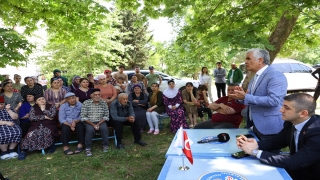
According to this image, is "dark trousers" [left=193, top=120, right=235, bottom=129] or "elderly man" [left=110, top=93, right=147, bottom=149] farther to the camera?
"elderly man" [left=110, top=93, right=147, bottom=149]

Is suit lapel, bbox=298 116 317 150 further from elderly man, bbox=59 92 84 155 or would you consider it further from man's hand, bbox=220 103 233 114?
elderly man, bbox=59 92 84 155

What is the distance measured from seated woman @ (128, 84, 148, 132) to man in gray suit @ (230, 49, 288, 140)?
141 inches

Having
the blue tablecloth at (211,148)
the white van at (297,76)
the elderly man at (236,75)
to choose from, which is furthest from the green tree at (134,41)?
the blue tablecloth at (211,148)

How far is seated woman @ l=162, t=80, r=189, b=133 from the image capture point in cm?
578

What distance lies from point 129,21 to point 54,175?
2118cm

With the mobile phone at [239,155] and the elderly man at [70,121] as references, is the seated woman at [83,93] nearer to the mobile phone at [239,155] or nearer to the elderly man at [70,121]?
the elderly man at [70,121]

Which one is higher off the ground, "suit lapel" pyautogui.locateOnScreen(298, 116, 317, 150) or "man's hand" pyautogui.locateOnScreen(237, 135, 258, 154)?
"suit lapel" pyautogui.locateOnScreen(298, 116, 317, 150)

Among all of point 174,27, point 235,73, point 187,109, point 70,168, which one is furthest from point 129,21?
point 70,168

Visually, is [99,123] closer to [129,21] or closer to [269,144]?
[269,144]

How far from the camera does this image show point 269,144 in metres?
2.28

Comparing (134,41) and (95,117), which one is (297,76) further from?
(134,41)

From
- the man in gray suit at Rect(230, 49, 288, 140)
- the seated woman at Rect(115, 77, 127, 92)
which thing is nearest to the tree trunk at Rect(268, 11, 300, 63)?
the man in gray suit at Rect(230, 49, 288, 140)

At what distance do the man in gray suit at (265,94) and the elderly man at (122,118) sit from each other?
294 centimetres

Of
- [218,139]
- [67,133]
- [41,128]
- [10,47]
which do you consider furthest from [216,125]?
[10,47]
